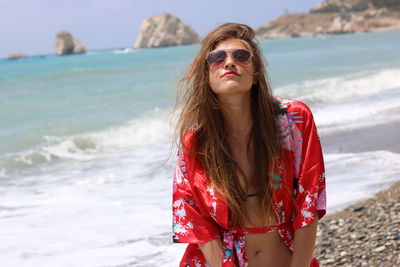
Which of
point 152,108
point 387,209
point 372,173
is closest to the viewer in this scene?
point 387,209

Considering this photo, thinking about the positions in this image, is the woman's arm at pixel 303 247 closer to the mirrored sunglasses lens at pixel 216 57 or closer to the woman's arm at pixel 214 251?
the woman's arm at pixel 214 251

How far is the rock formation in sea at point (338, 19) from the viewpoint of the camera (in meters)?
138

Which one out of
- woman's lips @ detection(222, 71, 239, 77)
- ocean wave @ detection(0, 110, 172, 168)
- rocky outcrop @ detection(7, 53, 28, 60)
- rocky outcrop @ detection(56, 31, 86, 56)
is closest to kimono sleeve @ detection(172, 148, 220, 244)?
woman's lips @ detection(222, 71, 239, 77)

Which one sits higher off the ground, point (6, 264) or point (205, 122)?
point (205, 122)

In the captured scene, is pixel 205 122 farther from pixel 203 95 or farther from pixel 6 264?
pixel 6 264

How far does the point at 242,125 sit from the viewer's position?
269 centimetres

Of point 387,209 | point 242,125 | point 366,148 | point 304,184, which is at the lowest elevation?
point 366,148

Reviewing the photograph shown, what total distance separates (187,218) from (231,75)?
64 centimetres

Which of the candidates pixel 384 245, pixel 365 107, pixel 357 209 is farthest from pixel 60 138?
pixel 384 245

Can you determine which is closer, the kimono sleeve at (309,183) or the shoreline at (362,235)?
the kimono sleeve at (309,183)

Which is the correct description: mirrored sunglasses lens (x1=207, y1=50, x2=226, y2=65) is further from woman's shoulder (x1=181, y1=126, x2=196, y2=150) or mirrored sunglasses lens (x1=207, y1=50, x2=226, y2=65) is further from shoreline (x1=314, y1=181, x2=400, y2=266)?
shoreline (x1=314, y1=181, x2=400, y2=266)

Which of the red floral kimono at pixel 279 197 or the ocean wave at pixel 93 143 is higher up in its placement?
the red floral kimono at pixel 279 197

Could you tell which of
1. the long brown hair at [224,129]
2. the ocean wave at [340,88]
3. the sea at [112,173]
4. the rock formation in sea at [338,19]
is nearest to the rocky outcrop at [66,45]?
the rock formation in sea at [338,19]

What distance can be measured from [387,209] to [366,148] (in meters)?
3.89
